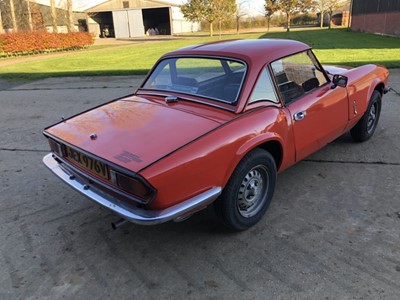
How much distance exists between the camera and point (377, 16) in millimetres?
27234

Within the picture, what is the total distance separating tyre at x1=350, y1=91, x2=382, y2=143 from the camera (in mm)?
4691

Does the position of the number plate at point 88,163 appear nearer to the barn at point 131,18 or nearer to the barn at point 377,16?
the barn at point 377,16

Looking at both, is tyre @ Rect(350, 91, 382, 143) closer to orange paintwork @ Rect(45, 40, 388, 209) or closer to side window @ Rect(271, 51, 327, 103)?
orange paintwork @ Rect(45, 40, 388, 209)

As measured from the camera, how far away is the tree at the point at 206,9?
133ft

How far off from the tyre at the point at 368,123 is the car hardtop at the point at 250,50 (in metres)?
1.48

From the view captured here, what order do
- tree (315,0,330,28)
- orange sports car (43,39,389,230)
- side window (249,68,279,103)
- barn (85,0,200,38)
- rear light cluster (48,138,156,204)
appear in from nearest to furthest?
rear light cluster (48,138,156,204), orange sports car (43,39,389,230), side window (249,68,279,103), tree (315,0,330,28), barn (85,0,200,38)

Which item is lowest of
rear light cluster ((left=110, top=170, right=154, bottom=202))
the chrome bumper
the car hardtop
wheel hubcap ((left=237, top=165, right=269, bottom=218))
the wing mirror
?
wheel hubcap ((left=237, top=165, right=269, bottom=218))

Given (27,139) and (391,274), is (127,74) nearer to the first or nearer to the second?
(27,139)

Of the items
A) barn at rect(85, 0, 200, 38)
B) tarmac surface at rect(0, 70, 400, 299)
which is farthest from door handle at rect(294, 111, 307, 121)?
barn at rect(85, 0, 200, 38)

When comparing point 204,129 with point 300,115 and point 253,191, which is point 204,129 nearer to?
point 253,191

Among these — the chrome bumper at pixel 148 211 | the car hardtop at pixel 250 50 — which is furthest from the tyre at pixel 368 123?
the chrome bumper at pixel 148 211

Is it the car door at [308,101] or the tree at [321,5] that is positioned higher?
the tree at [321,5]

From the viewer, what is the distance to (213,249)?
114 inches

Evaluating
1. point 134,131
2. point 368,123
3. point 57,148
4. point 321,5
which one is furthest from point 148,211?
point 321,5
